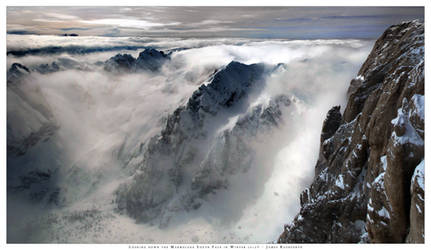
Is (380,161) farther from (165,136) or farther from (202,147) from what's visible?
(165,136)

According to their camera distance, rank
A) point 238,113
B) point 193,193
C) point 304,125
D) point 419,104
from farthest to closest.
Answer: point 238,113 → point 304,125 → point 193,193 → point 419,104

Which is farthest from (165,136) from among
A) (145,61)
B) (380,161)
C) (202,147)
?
(380,161)

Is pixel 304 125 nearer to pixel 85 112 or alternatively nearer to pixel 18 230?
pixel 85 112

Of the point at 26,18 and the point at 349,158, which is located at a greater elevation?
the point at 26,18

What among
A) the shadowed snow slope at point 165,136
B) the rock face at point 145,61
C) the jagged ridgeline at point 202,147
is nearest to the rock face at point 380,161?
A: the shadowed snow slope at point 165,136

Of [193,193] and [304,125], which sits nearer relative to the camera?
[193,193]
